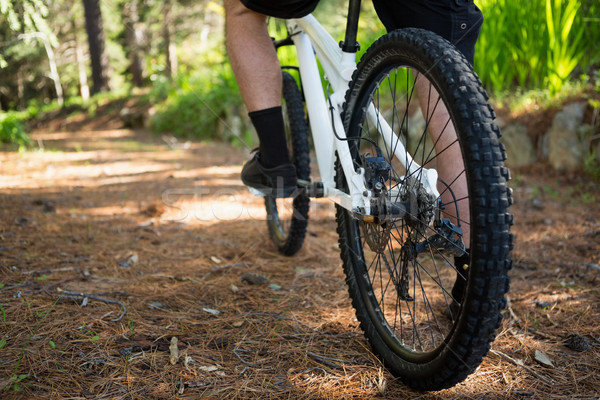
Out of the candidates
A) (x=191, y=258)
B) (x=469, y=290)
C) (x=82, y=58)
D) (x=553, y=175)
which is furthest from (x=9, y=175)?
(x=82, y=58)

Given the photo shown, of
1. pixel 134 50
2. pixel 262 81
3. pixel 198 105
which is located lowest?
pixel 198 105

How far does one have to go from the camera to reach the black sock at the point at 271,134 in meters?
1.56

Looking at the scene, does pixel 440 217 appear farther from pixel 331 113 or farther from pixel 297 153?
pixel 297 153

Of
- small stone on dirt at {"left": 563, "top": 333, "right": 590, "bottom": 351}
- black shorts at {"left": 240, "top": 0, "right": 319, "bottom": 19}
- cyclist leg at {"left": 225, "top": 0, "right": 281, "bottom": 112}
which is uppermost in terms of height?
black shorts at {"left": 240, "top": 0, "right": 319, "bottom": 19}

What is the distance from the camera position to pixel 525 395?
1.12m

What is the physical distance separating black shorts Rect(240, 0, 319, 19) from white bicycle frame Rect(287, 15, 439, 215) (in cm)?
14

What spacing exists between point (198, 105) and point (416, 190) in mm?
6820

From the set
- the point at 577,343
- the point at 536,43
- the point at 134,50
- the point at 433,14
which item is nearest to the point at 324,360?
the point at 577,343

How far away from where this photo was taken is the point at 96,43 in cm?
1284

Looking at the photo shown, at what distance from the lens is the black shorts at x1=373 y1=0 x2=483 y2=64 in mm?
1280

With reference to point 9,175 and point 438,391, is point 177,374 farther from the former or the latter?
point 9,175

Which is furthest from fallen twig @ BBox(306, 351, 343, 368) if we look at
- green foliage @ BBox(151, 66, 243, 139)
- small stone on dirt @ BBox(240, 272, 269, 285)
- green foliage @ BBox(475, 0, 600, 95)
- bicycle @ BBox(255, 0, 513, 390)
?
green foliage @ BBox(151, 66, 243, 139)

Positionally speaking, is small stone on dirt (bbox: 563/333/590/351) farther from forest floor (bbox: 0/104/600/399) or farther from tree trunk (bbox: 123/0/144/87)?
tree trunk (bbox: 123/0/144/87)

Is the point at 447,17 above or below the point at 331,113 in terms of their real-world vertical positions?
above
